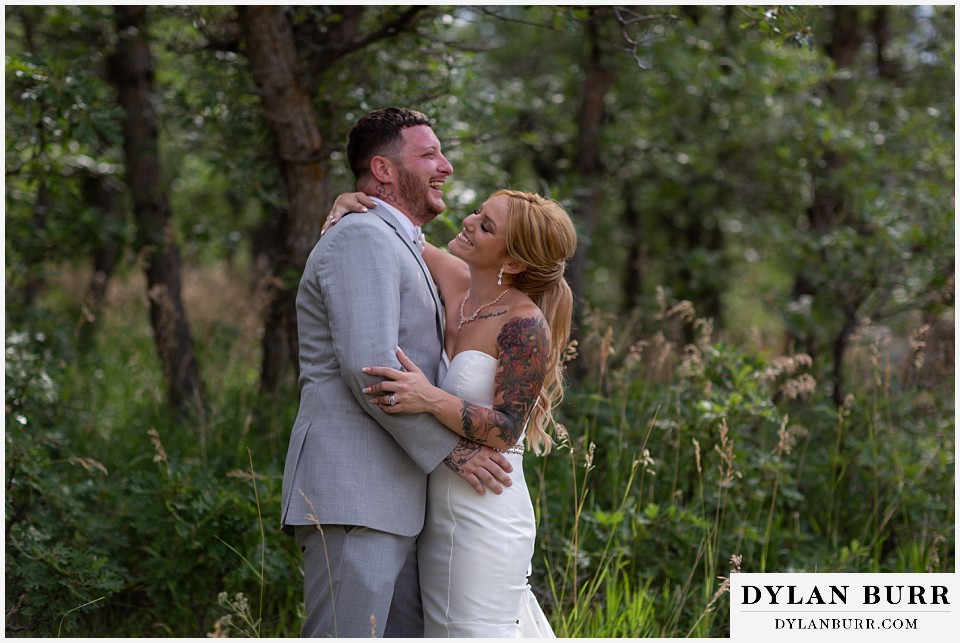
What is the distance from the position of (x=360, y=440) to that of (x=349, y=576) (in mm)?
388

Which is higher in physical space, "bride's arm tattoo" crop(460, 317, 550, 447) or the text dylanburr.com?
"bride's arm tattoo" crop(460, 317, 550, 447)

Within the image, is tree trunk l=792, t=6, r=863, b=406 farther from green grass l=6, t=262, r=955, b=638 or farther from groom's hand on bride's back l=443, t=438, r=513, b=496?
groom's hand on bride's back l=443, t=438, r=513, b=496

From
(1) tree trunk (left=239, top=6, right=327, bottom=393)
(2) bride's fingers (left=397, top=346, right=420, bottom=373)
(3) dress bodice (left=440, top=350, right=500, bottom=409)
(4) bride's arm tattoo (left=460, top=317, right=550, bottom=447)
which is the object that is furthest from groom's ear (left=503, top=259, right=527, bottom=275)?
(1) tree trunk (left=239, top=6, right=327, bottom=393)

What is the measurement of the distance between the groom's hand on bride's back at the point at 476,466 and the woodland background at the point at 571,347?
17.0 inches

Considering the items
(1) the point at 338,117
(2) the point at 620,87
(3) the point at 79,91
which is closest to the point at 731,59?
(2) the point at 620,87

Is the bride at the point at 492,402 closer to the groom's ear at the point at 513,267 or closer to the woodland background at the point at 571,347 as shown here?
the groom's ear at the point at 513,267

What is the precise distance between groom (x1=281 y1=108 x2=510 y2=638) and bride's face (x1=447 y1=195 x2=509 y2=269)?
0.53 feet

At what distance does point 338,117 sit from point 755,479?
2705 millimetres

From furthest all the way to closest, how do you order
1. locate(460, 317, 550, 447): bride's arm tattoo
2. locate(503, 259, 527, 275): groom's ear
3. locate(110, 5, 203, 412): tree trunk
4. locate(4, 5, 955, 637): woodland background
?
locate(110, 5, 203, 412): tree trunk → locate(4, 5, 955, 637): woodland background → locate(503, 259, 527, 275): groom's ear → locate(460, 317, 550, 447): bride's arm tattoo

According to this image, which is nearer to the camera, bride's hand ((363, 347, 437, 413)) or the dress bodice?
bride's hand ((363, 347, 437, 413))

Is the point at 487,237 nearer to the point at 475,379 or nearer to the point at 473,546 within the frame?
the point at 475,379

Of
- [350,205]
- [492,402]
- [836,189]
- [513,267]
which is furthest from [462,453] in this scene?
[836,189]

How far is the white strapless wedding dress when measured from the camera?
278cm

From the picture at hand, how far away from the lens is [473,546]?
2775 millimetres
